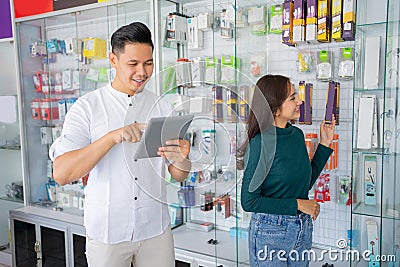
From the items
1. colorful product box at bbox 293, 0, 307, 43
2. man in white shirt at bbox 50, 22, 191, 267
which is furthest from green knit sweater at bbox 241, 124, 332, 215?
colorful product box at bbox 293, 0, 307, 43

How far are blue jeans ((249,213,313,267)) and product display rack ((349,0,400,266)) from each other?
15.7 inches

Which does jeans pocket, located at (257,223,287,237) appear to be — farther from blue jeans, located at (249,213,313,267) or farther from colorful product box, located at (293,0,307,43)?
colorful product box, located at (293,0,307,43)

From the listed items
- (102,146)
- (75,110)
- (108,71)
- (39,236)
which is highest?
(108,71)

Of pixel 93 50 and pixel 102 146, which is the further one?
pixel 93 50

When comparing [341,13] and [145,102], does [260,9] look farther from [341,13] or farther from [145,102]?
[145,102]

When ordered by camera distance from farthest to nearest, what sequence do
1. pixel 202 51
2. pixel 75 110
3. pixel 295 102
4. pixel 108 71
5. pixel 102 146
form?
pixel 108 71 < pixel 202 51 < pixel 295 102 < pixel 75 110 < pixel 102 146

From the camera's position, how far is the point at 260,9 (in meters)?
2.37

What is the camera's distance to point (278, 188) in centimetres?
170

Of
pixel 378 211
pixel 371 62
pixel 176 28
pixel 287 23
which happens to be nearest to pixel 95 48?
pixel 176 28

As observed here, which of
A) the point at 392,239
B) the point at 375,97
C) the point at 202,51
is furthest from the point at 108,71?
the point at 392,239

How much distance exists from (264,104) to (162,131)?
16.5 inches

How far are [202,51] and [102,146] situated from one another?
161cm

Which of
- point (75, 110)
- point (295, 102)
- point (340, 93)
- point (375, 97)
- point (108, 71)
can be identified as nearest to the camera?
point (75, 110)

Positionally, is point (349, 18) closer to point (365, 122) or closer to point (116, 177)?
point (365, 122)
